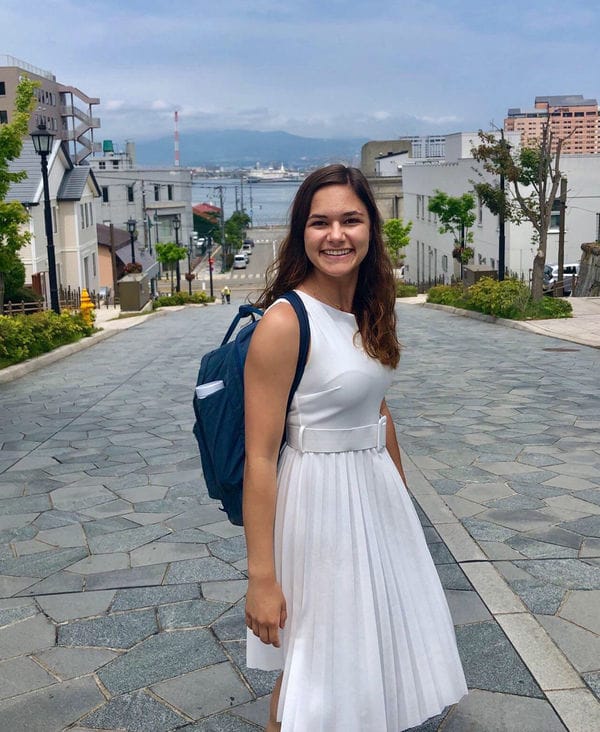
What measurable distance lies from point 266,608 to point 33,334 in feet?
47.9

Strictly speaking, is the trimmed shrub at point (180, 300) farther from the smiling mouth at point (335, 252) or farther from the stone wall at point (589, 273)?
the smiling mouth at point (335, 252)

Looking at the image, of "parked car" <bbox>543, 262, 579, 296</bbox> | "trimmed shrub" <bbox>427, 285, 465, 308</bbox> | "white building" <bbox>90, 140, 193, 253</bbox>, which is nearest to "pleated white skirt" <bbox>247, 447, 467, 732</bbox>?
"trimmed shrub" <bbox>427, 285, 465, 308</bbox>

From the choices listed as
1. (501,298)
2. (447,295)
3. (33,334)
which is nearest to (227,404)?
(33,334)

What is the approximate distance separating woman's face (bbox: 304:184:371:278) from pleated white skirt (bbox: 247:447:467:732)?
59cm

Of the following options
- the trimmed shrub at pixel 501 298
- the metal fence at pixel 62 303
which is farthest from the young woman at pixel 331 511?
the trimmed shrub at pixel 501 298

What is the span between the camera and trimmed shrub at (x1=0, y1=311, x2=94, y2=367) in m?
14.9

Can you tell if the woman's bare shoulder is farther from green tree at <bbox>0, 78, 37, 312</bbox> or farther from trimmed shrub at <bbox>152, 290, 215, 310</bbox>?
trimmed shrub at <bbox>152, 290, 215, 310</bbox>

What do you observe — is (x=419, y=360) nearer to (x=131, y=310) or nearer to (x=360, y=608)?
(x=360, y=608)

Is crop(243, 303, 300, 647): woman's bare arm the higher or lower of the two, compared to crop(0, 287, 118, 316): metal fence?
higher

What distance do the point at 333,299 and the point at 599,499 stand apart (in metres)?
4.09

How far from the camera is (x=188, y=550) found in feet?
17.6

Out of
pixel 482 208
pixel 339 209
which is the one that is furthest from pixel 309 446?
pixel 482 208

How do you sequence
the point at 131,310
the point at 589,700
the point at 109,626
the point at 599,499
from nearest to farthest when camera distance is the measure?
the point at 589,700
the point at 109,626
the point at 599,499
the point at 131,310

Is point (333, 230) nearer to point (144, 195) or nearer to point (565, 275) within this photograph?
point (565, 275)
